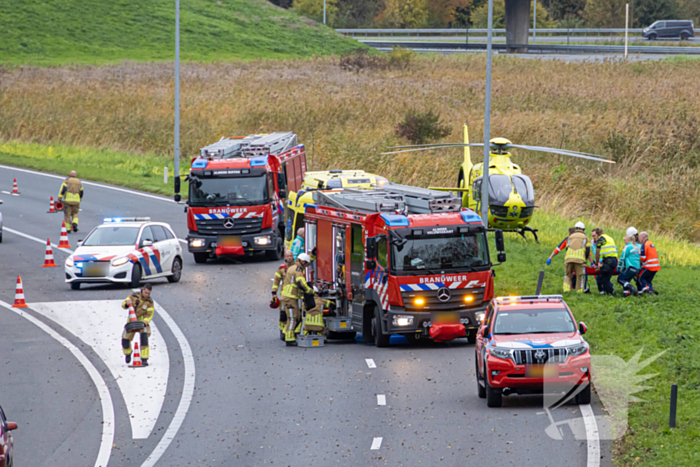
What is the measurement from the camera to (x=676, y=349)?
18172mm

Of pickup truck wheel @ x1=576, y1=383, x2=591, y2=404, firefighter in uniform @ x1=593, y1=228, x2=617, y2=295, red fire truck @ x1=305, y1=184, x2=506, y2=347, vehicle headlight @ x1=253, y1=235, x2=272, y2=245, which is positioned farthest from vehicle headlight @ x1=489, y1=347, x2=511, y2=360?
vehicle headlight @ x1=253, y1=235, x2=272, y2=245

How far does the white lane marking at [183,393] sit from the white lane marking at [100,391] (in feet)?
2.16

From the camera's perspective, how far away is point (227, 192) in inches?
1185

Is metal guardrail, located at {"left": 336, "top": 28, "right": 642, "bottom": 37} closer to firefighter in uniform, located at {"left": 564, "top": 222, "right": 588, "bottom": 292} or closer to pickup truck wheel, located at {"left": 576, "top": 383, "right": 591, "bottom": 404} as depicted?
firefighter in uniform, located at {"left": 564, "top": 222, "right": 588, "bottom": 292}

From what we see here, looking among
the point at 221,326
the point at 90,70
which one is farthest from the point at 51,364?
the point at 90,70

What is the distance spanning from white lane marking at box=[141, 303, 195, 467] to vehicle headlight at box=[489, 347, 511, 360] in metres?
4.88

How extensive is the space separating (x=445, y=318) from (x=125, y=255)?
33.3ft

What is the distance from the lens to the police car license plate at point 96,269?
25.9m

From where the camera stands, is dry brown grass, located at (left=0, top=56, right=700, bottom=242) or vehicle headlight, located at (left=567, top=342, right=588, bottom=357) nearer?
vehicle headlight, located at (left=567, top=342, right=588, bottom=357)

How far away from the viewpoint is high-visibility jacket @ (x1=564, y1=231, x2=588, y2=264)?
2323 cm

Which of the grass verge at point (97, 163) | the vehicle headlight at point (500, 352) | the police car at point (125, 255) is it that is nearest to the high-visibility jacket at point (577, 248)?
the vehicle headlight at point (500, 352)

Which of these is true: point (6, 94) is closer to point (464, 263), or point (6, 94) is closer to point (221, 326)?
point (221, 326)

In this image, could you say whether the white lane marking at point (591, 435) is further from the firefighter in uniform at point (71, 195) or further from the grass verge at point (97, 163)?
the grass verge at point (97, 163)

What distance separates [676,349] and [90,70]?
59174 mm
